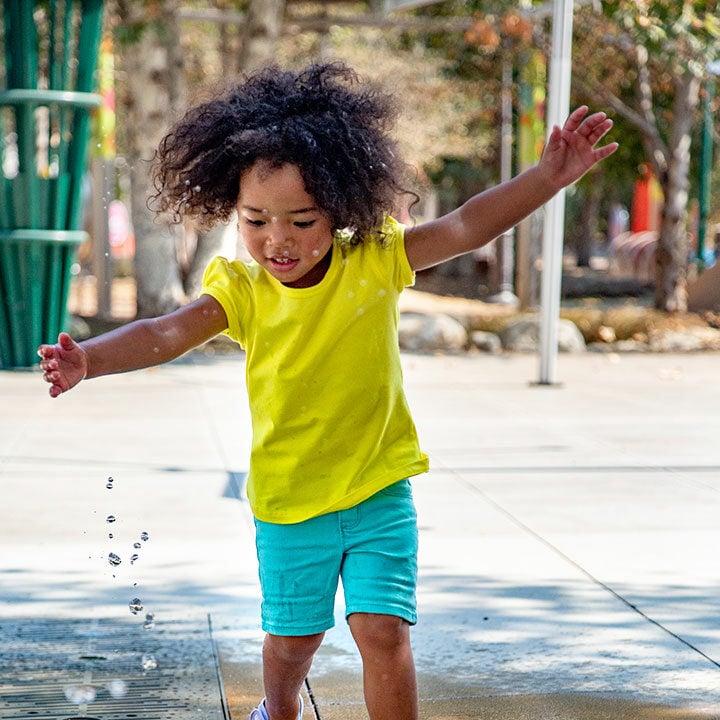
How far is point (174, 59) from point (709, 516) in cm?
1035

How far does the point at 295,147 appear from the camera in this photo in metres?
2.82

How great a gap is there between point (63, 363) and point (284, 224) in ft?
1.78

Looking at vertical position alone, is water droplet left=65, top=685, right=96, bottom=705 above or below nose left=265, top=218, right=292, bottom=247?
below

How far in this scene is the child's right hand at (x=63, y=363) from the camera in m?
2.68

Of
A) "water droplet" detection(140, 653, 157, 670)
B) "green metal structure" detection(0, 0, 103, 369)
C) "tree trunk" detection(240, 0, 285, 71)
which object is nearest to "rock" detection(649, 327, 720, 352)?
"tree trunk" detection(240, 0, 285, 71)

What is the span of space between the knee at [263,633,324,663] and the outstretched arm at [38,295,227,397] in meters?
0.67

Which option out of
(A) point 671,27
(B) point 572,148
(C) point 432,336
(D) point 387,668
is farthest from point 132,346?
(A) point 671,27

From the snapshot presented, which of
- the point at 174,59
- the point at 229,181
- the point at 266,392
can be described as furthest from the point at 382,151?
the point at 174,59

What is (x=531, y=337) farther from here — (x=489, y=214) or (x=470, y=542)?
(x=489, y=214)

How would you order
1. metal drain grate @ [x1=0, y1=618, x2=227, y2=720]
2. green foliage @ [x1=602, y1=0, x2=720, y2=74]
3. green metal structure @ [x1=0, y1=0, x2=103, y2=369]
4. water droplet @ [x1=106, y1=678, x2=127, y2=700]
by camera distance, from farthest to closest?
green foliage @ [x1=602, y1=0, x2=720, y2=74]
green metal structure @ [x1=0, y1=0, x2=103, y2=369]
water droplet @ [x1=106, y1=678, x2=127, y2=700]
metal drain grate @ [x1=0, y1=618, x2=227, y2=720]

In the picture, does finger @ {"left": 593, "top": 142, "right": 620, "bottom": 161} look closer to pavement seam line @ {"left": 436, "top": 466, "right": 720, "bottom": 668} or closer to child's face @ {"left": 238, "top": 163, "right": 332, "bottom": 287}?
child's face @ {"left": 238, "top": 163, "right": 332, "bottom": 287}

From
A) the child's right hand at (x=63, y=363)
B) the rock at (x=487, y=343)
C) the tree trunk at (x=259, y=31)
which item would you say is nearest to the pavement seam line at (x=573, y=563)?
the child's right hand at (x=63, y=363)

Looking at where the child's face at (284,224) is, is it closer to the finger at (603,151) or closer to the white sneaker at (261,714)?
the finger at (603,151)

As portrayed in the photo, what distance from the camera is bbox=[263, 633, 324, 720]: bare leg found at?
115 inches
